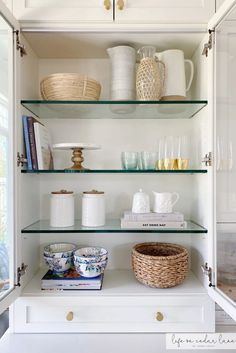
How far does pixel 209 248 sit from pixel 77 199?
0.69 meters

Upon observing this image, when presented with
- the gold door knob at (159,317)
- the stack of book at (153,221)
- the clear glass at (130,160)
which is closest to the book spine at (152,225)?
the stack of book at (153,221)

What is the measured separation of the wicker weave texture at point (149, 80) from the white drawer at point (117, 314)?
35.0 inches

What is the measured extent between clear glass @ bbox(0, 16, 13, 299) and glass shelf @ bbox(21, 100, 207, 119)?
0.10 metres

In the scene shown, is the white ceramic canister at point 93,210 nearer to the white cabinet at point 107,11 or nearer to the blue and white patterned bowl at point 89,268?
the blue and white patterned bowl at point 89,268

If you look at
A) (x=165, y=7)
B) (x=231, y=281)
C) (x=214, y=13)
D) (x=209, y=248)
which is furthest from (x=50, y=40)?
(x=231, y=281)

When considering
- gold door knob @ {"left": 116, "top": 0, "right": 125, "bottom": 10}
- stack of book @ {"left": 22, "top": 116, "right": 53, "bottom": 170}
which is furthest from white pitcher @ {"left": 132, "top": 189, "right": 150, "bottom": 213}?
gold door knob @ {"left": 116, "top": 0, "right": 125, "bottom": 10}

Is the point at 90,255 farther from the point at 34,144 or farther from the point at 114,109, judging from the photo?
the point at 114,109

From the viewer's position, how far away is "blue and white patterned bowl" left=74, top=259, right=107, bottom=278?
1111mm

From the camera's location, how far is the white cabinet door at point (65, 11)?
42.8 inches

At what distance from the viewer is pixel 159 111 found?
4.18 feet

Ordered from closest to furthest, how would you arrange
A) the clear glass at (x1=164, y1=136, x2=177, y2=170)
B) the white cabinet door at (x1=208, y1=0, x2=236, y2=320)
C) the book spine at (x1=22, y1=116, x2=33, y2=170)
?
1. the white cabinet door at (x1=208, y1=0, x2=236, y2=320)
2. the book spine at (x1=22, y1=116, x2=33, y2=170)
3. the clear glass at (x1=164, y1=136, x2=177, y2=170)

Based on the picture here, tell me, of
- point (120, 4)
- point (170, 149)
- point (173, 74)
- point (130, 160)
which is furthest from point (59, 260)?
point (120, 4)

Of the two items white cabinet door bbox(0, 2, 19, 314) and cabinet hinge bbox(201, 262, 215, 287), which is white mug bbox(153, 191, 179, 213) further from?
white cabinet door bbox(0, 2, 19, 314)

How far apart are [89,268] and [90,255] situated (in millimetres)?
99
